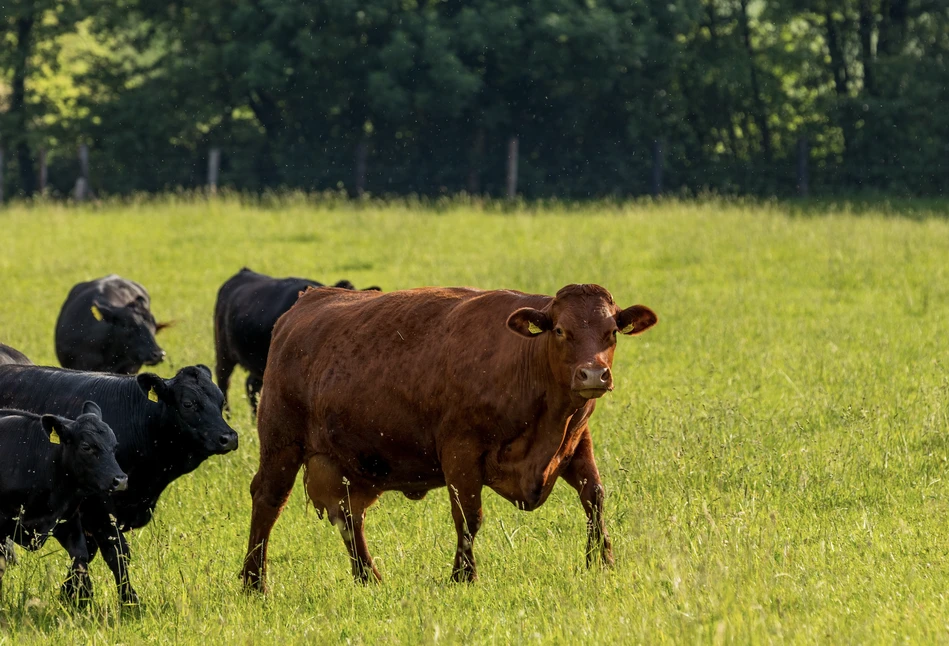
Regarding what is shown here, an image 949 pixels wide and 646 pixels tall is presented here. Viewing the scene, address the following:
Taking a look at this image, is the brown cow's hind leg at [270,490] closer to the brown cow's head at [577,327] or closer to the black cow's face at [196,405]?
the black cow's face at [196,405]

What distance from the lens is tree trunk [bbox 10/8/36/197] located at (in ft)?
131

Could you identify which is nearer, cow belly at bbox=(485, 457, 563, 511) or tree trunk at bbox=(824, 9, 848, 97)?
cow belly at bbox=(485, 457, 563, 511)

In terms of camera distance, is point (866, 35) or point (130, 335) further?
point (866, 35)

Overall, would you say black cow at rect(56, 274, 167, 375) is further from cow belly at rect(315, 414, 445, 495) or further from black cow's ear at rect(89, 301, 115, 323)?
cow belly at rect(315, 414, 445, 495)

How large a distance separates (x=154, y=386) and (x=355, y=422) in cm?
157

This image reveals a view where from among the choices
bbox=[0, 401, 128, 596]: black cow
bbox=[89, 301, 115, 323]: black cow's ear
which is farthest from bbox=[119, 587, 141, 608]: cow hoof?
bbox=[89, 301, 115, 323]: black cow's ear

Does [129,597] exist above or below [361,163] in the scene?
below

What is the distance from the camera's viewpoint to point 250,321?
12164mm

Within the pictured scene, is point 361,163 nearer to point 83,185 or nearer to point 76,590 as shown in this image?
point 83,185

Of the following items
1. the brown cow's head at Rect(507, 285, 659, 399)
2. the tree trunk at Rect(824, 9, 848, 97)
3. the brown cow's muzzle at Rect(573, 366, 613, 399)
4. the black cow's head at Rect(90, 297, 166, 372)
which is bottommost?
the black cow's head at Rect(90, 297, 166, 372)

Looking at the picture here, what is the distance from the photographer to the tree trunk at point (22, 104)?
40.0 meters

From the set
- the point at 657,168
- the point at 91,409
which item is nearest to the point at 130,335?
the point at 91,409

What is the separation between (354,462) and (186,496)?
236 cm

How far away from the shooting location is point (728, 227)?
21.3m
